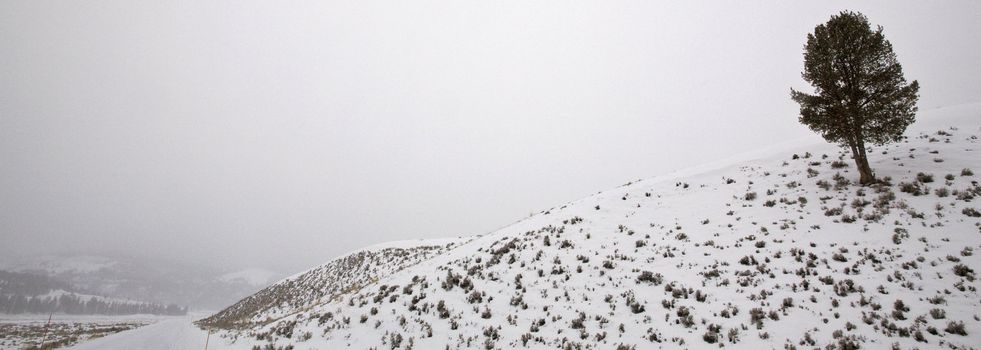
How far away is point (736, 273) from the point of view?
12969mm

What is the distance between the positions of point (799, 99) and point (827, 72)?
64.8 inches

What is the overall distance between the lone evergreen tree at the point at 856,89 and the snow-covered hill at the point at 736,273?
94.7 inches

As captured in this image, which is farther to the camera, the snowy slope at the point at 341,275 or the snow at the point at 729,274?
the snowy slope at the point at 341,275

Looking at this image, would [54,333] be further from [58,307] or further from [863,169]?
[58,307]

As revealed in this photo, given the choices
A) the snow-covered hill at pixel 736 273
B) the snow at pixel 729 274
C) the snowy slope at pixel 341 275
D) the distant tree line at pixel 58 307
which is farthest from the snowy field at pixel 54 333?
the distant tree line at pixel 58 307

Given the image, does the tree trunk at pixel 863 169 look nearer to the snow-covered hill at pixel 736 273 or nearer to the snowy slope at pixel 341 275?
the snow-covered hill at pixel 736 273

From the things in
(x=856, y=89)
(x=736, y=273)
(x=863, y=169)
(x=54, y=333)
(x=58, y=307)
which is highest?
(x=58, y=307)

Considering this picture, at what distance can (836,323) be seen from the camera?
9.13 m

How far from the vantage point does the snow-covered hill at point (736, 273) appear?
952cm

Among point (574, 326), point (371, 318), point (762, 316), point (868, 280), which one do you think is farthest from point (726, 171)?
point (371, 318)

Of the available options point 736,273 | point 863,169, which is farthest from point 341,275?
point 863,169

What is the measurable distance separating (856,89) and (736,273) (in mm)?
11648

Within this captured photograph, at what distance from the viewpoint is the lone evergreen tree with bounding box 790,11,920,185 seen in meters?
16.4

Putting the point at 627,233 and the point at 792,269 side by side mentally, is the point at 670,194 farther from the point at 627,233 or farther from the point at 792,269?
the point at 792,269
